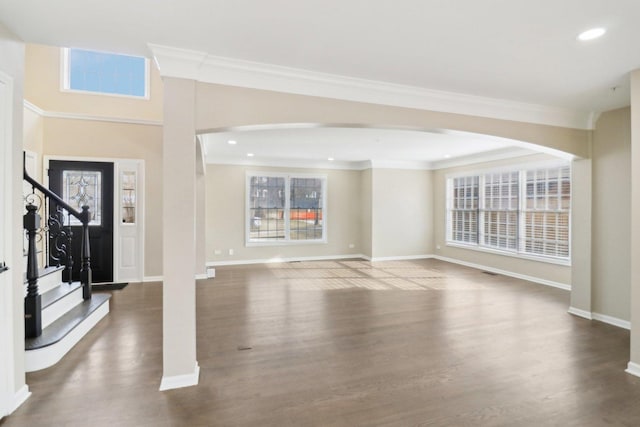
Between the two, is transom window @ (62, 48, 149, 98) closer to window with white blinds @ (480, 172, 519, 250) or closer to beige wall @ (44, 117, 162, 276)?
beige wall @ (44, 117, 162, 276)

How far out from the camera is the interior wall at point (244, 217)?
7594 mm

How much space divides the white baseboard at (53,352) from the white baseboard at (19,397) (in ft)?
1.30

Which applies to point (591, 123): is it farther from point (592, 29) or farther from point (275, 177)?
point (275, 177)

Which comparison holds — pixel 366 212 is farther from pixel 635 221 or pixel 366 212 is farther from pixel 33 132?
pixel 33 132

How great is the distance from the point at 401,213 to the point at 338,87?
609cm

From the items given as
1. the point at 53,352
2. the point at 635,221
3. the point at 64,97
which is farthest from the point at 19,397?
the point at 64,97

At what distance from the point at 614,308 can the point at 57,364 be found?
6.11 metres

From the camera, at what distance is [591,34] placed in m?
2.20

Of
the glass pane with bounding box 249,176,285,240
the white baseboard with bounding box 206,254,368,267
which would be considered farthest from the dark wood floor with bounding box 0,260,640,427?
the glass pane with bounding box 249,176,285,240

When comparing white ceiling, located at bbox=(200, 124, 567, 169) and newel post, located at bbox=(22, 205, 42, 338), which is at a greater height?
white ceiling, located at bbox=(200, 124, 567, 169)

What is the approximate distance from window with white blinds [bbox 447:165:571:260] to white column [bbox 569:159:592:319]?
149 centimetres

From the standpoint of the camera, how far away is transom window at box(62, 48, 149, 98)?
5.96 m

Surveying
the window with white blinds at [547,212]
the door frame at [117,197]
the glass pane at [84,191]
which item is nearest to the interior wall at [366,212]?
the window with white blinds at [547,212]

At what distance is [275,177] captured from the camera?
8.19 metres
